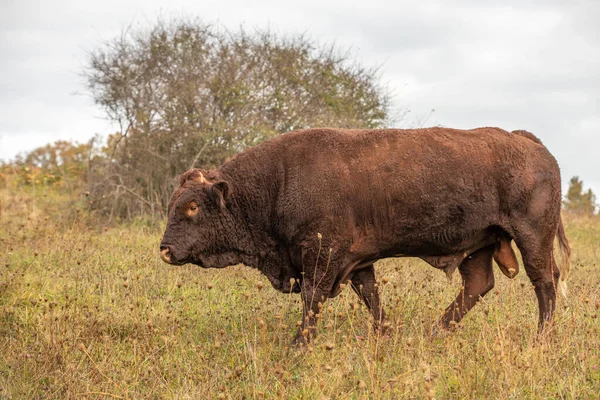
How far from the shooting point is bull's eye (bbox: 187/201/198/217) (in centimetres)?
697

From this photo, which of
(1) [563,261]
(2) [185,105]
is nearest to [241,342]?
(1) [563,261]

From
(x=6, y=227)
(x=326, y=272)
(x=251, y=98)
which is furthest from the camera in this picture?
(x=251, y=98)

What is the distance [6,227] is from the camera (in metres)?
13.6

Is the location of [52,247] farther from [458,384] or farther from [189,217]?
[458,384]

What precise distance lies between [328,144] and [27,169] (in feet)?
52.0

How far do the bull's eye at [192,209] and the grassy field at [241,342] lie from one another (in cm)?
68

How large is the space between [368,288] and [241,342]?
143 cm

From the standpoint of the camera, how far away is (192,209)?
700 cm

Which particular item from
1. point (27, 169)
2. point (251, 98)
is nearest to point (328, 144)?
point (251, 98)

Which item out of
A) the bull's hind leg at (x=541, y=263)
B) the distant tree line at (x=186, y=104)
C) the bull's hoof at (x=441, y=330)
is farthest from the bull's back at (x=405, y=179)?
the distant tree line at (x=186, y=104)

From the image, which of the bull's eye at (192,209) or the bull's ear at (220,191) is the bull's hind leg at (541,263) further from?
the bull's eye at (192,209)

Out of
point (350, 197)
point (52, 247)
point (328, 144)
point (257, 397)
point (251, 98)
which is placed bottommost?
point (257, 397)

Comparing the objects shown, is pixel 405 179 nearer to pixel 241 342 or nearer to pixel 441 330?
pixel 441 330

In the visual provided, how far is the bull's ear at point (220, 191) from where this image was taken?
6.95 m
